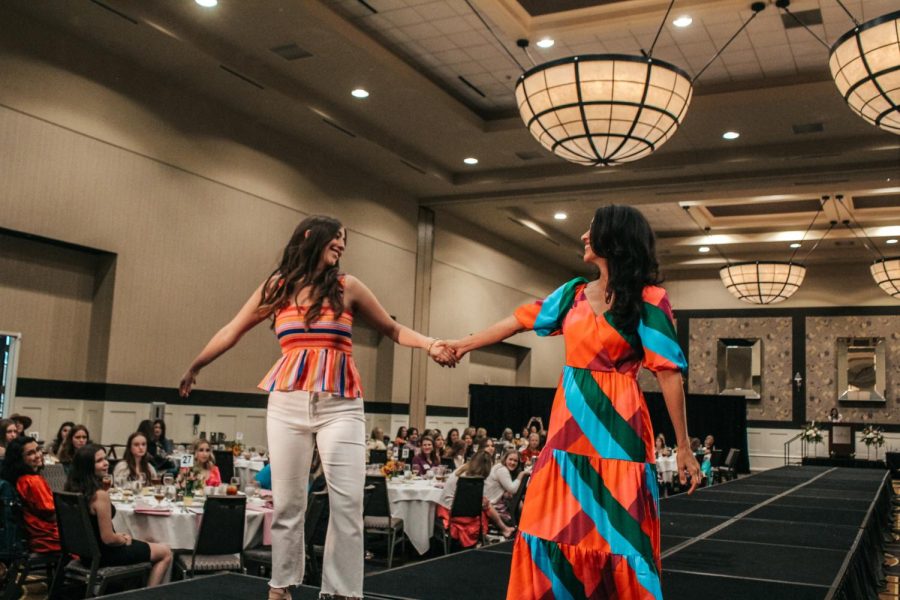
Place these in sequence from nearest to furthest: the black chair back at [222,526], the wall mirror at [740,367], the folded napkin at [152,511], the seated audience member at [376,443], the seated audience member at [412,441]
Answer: the black chair back at [222,526] → the folded napkin at [152,511] → the seated audience member at [376,443] → the seated audience member at [412,441] → the wall mirror at [740,367]

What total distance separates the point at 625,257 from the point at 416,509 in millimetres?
6565

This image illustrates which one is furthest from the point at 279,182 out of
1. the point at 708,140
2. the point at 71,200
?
the point at 708,140

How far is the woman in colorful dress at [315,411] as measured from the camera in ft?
8.80

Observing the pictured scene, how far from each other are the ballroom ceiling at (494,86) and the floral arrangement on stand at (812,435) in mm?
6141

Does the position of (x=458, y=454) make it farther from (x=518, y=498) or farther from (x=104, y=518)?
(x=104, y=518)

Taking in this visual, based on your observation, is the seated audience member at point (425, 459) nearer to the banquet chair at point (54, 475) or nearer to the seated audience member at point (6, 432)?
the banquet chair at point (54, 475)

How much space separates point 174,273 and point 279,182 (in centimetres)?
271

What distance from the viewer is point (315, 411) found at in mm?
2717

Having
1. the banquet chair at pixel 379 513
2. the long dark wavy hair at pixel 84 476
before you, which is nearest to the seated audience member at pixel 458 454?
the banquet chair at pixel 379 513

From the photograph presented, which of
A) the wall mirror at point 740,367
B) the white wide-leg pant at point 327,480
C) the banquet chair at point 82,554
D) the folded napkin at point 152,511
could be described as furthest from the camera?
the wall mirror at point 740,367

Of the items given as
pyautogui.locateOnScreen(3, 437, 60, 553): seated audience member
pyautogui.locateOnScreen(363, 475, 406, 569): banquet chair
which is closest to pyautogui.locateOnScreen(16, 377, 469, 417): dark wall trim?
pyautogui.locateOnScreen(363, 475, 406, 569): banquet chair

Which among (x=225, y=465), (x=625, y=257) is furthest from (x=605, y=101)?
(x=225, y=465)

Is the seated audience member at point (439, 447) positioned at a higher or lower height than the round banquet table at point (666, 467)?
higher

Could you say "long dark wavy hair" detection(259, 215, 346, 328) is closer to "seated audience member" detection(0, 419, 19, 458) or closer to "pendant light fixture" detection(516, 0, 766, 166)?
"pendant light fixture" detection(516, 0, 766, 166)
